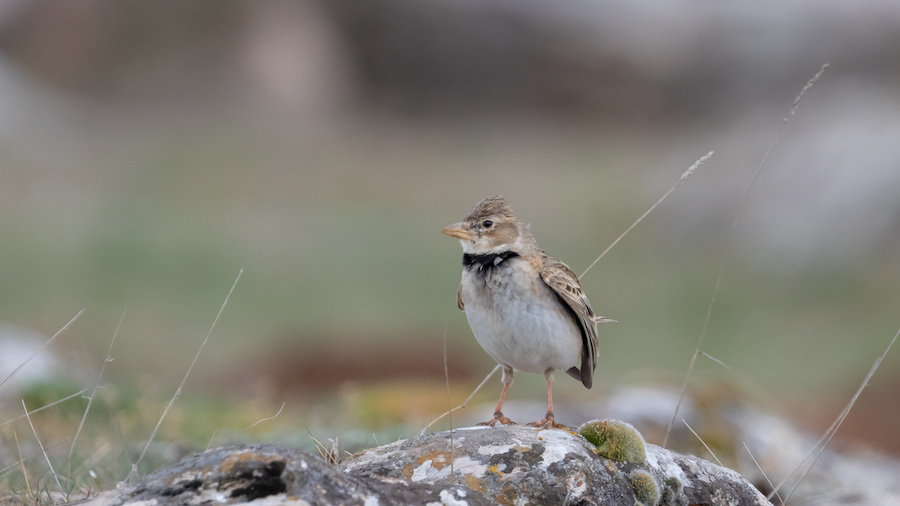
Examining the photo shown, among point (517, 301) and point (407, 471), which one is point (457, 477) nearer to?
point (407, 471)

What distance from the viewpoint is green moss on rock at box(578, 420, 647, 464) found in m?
3.79

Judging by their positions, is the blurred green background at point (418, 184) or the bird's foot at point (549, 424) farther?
the blurred green background at point (418, 184)

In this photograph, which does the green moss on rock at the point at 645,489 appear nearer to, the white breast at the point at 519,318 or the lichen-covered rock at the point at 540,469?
the lichen-covered rock at the point at 540,469

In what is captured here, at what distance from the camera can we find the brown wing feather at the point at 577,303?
4664 mm

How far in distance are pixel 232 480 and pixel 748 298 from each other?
2251 centimetres

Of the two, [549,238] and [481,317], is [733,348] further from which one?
[481,317]

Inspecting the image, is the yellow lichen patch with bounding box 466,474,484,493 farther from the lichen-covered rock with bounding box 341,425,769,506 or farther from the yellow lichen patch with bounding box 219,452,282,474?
the yellow lichen patch with bounding box 219,452,282,474

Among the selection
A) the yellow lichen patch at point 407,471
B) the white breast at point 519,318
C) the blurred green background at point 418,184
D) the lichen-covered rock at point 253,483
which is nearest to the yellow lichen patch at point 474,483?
the yellow lichen patch at point 407,471

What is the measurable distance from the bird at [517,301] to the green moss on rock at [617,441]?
36cm

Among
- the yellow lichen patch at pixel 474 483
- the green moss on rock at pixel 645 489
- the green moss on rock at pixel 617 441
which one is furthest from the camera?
the green moss on rock at pixel 617 441

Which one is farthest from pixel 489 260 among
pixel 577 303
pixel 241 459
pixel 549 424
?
pixel 241 459

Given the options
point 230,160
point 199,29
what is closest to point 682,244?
point 230,160

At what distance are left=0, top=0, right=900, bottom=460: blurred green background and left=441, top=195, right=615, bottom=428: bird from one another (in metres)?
3.68

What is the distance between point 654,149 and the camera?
3603cm
